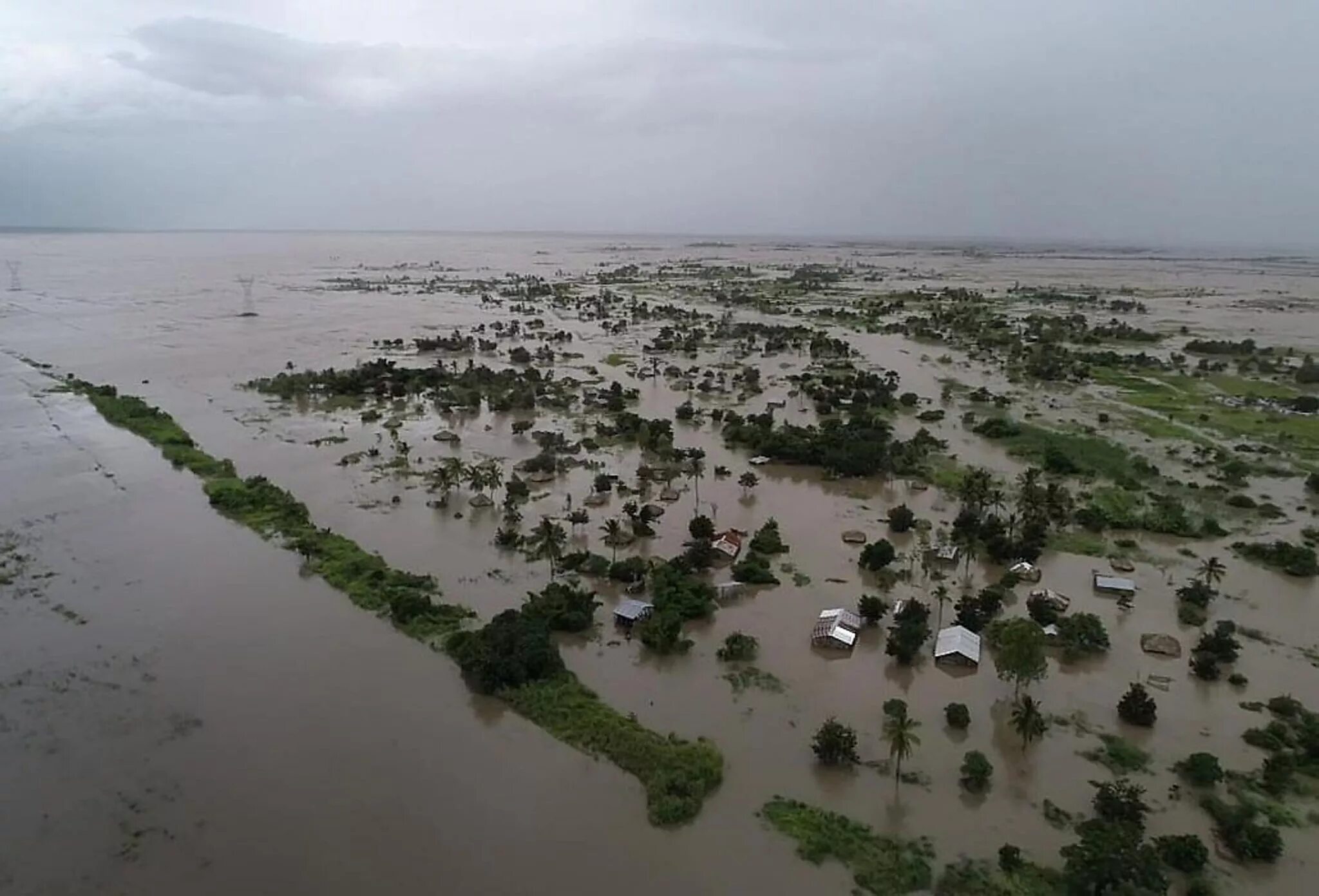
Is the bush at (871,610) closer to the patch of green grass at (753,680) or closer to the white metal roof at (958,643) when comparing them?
the white metal roof at (958,643)

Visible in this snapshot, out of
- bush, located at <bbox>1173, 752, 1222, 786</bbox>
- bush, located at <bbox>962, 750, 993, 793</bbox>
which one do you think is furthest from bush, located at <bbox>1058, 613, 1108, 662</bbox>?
bush, located at <bbox>962, 750, 993, 793</bbox>

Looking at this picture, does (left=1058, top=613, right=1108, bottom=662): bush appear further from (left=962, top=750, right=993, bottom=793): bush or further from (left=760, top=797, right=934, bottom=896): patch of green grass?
(left=760, top=797, right=934, bottom=896): patch of green grass

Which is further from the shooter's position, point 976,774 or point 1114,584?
point 1114,584

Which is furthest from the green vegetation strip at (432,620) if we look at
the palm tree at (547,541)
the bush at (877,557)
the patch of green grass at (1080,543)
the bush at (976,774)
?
the patch of green grass at (1080,543)

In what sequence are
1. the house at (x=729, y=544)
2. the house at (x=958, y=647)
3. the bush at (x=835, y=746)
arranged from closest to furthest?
1. the bush at (x=835, y=746)
2. the house at (x=958, y=647)
3. the house at (x=729, y=544)

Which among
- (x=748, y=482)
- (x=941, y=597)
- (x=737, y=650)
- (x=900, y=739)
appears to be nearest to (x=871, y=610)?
(x=941, y=597)

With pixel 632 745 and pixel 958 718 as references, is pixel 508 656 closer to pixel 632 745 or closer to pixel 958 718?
pixel 632 745
